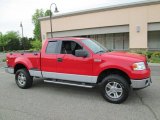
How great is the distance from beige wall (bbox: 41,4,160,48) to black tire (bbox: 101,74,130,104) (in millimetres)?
15625

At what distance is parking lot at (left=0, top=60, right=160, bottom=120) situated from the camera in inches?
194

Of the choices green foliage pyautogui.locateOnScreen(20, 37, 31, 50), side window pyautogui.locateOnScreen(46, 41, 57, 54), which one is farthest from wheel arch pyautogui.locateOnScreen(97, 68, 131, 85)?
green foliage pyautogui.locateOnScreen(20, 37, 31, 50)

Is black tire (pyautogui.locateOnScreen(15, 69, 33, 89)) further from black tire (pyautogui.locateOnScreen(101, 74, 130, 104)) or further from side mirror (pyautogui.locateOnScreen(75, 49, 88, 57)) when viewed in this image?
black tire (pyautogui.locateOnScreen(101, 74, 130, 104))

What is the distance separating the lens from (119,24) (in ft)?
71.1

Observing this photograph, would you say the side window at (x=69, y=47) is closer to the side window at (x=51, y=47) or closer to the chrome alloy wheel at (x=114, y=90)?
the side window at (x=51, y=47)

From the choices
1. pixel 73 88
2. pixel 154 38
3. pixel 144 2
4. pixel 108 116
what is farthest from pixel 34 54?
pixel 154 38

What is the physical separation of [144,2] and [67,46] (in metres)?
15.2

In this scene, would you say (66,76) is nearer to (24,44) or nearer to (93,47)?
(93,47)

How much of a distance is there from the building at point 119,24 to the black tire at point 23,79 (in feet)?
49.6

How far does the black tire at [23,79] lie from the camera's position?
7.73m

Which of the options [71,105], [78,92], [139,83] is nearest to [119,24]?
[78,92]

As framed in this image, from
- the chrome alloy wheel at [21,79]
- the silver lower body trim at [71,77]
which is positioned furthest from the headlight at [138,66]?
the chrome alloy wheel at [21,79]

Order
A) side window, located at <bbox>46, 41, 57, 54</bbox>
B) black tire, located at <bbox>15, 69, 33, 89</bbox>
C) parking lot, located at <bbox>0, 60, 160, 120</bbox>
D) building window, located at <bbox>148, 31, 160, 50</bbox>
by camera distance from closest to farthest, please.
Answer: parking lot, located at <bbox>0, 60, 160, 120</bbox> < side window, located at <bbox>46, 41, 57, 54</bbox> < black tire, located at <bbox>15, 69, 33, 89</bbox> < building window, located at <bbox>148, 31, 160, 50</bbox>

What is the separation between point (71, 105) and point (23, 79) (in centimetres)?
287
